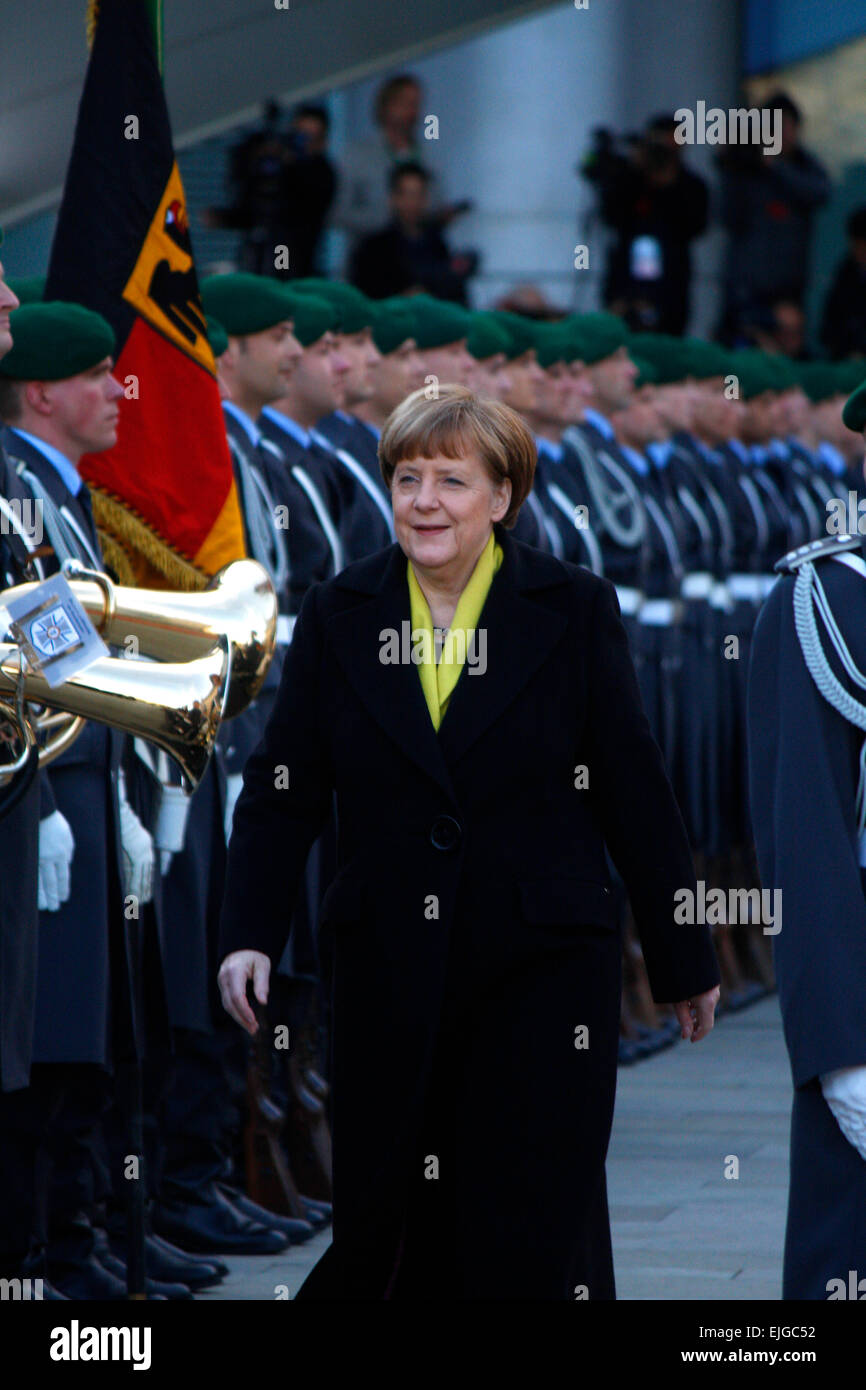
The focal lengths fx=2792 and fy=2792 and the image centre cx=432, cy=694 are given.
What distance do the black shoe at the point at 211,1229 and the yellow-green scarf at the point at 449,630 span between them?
2310mm

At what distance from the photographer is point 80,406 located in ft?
18.3

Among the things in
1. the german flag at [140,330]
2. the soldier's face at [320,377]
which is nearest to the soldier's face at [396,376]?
the soldier's face at [320,377]

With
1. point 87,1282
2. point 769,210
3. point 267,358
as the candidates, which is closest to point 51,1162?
point 87,1282

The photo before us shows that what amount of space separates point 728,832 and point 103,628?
6.38 m

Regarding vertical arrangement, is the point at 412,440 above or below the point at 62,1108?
above

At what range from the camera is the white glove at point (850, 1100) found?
12.4 feet

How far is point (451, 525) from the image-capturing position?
4102 millimetres

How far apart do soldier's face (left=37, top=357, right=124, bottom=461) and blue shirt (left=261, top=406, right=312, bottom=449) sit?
1.56 metres

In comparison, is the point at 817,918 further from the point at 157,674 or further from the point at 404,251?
the point at 404,251

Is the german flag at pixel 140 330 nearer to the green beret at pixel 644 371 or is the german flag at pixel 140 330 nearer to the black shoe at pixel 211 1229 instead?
the black shoe at pixel 211 1229

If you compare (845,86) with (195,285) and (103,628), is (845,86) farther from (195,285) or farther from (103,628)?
(103,628)

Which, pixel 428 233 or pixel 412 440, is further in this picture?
pixel 428 233

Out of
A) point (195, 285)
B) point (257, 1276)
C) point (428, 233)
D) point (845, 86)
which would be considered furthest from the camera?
point (845, 86)
